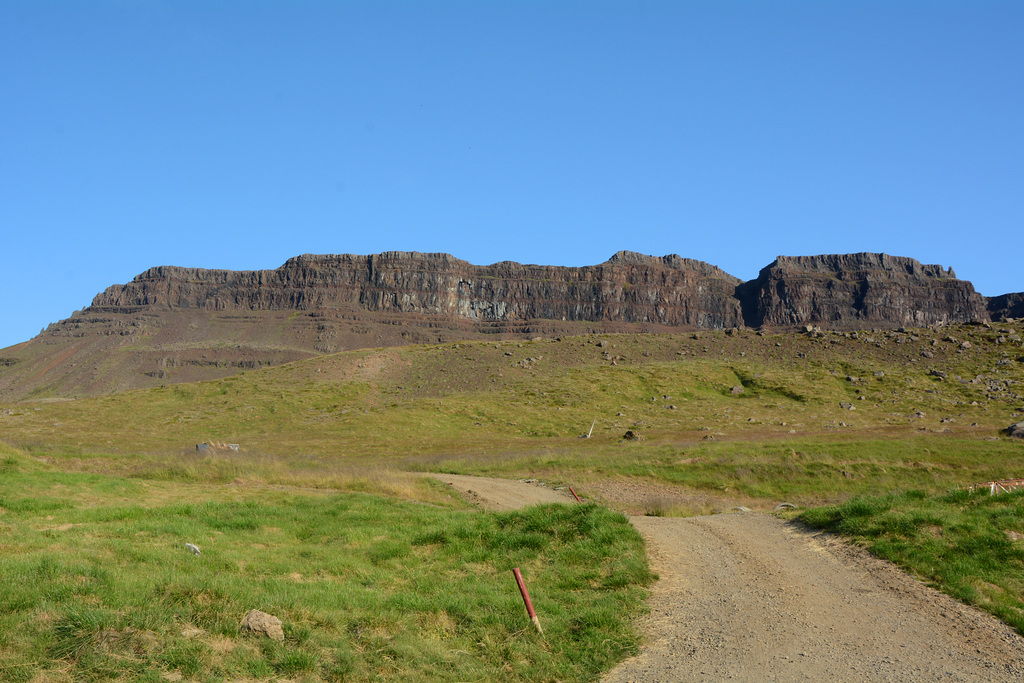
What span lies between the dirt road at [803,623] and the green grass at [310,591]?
29.6 inches

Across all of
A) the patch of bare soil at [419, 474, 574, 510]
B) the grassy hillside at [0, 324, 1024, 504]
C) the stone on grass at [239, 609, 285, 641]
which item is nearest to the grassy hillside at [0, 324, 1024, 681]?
the stone on grass at [239, 609, 285, 641]

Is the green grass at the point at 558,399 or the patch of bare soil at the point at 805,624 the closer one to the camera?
the patch of bare soil at the point at 805,624

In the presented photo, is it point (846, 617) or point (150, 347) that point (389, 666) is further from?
point (150, 347)

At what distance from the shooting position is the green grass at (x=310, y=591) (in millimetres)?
7387

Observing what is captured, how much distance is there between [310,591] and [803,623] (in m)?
7.48

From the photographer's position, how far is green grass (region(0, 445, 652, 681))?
739 cm

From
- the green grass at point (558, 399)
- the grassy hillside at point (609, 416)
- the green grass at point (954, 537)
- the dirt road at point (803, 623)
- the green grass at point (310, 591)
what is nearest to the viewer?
the green grass at point (310, 591)

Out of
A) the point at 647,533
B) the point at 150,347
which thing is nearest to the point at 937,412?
the point at 647,533

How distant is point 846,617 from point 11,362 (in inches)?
7997

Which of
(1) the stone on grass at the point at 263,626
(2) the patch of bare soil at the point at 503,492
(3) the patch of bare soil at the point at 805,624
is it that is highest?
(1) the stone on grass at the point at 263,626

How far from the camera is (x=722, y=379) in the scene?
64.4 meters

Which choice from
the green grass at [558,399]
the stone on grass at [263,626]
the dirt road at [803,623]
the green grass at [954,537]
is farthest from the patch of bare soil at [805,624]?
the green grass at [558,399]

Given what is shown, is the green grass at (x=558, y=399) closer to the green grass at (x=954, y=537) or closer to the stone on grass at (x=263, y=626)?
the green grass at (x=954, y=537)

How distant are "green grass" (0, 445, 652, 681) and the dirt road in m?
0.75
